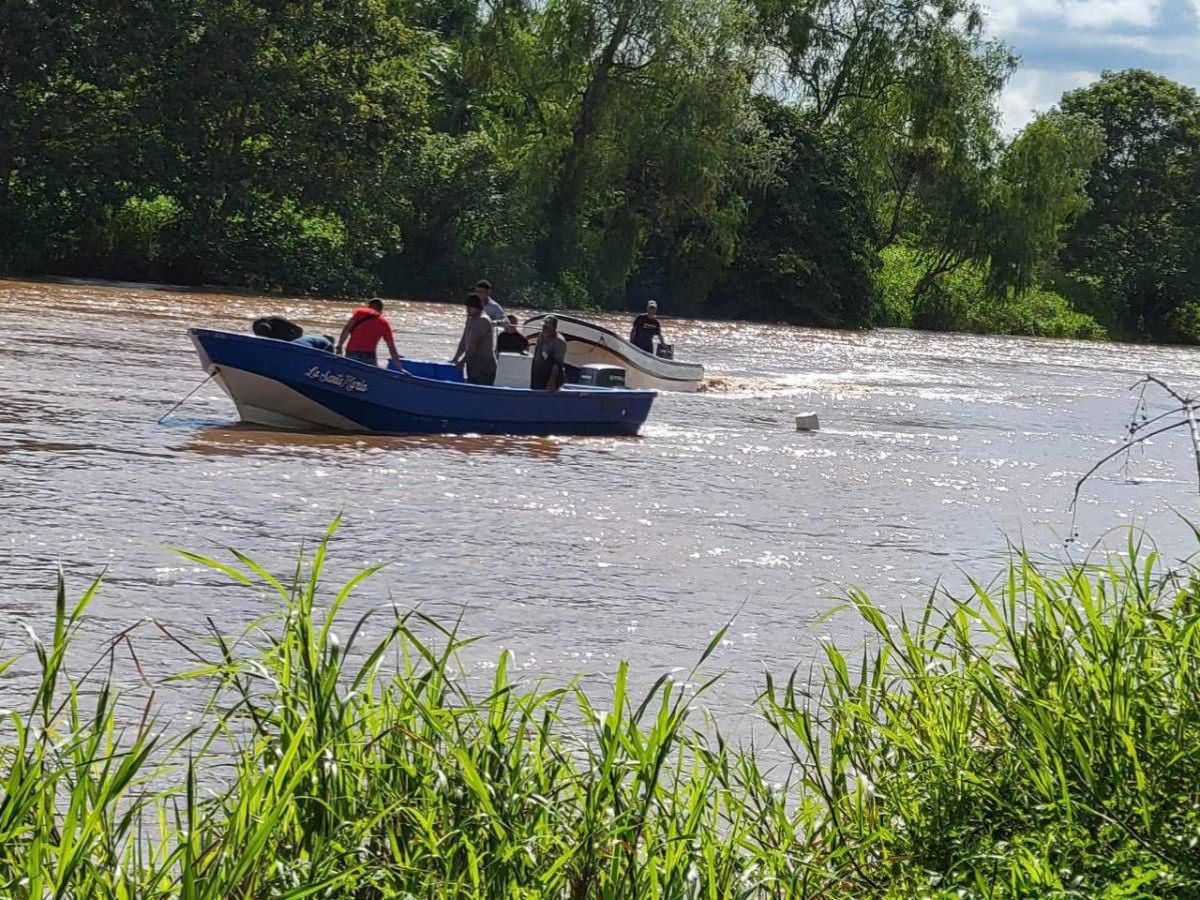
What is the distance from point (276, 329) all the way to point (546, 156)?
101 ft

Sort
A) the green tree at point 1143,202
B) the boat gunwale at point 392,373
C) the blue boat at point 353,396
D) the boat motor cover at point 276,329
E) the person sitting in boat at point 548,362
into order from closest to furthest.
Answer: the boat gunwale at point 392,373
the blue boat at point 353,396
the boat motor cover at point 276,329
the person sitting in boat at point 548,362
the green tree at point 1143,202

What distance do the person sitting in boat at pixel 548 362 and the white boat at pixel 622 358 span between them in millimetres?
6578

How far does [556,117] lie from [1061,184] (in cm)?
1775

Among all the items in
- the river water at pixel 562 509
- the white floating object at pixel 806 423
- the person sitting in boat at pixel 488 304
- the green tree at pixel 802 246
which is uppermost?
the green tree at pixel 802 246

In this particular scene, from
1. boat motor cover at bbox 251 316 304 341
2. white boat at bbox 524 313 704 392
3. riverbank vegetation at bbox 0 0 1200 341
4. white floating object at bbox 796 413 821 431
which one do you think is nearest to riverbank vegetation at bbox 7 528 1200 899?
boat motor cover at bbox 251 316 304 341

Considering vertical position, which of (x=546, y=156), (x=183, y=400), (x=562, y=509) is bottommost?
(x=562, y=509)

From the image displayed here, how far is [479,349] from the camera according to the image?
19.7 meters

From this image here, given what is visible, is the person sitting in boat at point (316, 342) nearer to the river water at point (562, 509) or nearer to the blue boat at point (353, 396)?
the blue boat at point (353, 396)

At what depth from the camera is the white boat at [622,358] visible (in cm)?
2733

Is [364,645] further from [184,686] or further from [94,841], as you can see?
[94,841]

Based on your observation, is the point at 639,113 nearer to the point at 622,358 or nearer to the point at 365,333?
the point at 622,358

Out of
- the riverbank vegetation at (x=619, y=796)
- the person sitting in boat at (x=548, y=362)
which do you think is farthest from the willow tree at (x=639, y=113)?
the riverbank vegetation at (x=619, y=796)

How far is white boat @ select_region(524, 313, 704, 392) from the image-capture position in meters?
27.3

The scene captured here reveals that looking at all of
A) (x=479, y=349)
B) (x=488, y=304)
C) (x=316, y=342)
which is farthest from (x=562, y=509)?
(x=488, y=304)
